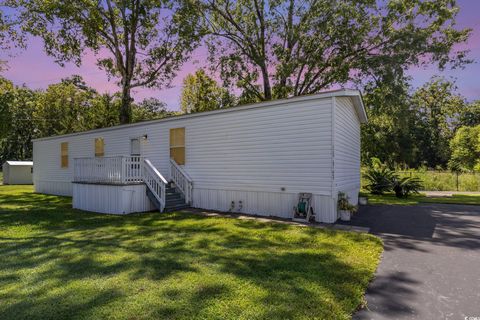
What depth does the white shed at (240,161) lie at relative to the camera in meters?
7.32

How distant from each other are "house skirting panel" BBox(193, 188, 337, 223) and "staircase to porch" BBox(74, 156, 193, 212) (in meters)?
0.53

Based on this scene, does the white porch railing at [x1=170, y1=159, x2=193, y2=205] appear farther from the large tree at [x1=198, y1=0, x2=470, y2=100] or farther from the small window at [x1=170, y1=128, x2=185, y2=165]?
the large tree at [x1=198, y1=0, x2=470, y2=100]

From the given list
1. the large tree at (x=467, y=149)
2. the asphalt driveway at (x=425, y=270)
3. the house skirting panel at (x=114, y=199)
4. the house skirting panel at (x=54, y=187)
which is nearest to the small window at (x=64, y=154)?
the house skirting panel at (x=54, y=187)

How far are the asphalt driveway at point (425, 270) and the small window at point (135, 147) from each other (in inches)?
336

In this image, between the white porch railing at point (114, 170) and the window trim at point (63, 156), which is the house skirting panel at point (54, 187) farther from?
the white porch railing at point (114, 170)

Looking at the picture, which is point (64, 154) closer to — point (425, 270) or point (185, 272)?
point (185, 272)

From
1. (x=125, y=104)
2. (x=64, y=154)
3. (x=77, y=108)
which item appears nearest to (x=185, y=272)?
(x=64, y=154)

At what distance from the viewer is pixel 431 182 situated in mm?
18484

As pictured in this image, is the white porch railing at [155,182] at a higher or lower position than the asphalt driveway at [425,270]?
higher

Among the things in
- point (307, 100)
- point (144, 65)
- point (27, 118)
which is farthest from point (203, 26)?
point (27, 118)

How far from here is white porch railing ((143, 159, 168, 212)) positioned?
9.05 m

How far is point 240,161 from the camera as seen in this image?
28.6ft

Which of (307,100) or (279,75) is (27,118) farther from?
(307,100)

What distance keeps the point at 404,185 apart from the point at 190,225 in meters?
11.2
